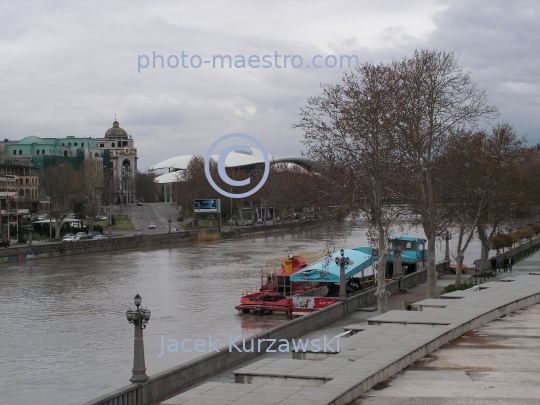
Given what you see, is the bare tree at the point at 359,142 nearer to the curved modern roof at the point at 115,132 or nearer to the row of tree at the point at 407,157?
the row of tree at the point at 407,157

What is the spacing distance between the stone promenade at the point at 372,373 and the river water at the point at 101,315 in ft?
14.6

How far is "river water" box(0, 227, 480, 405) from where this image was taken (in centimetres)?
1873

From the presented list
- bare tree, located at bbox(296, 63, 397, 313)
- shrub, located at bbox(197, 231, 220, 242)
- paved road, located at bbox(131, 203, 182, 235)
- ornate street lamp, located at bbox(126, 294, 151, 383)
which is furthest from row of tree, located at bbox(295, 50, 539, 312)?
paved road, located at bbox(131, 203, 182, 235)

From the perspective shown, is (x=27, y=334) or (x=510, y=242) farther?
(x=510, y=242)

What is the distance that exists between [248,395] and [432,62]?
19.6 meters

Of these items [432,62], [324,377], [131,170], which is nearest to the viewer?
[324,377]

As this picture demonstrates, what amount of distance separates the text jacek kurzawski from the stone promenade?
26 centimetres

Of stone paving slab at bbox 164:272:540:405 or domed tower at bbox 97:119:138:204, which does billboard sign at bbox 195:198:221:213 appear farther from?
stone paving slab at bbox 164:272:540:405

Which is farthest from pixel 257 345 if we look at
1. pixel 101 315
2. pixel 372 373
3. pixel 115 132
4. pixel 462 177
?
pixel 115 132

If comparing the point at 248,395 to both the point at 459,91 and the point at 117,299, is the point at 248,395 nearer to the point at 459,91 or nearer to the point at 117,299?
the point at 459,91

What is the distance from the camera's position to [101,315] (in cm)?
2848

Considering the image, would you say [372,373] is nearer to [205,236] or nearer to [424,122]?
[424,122]

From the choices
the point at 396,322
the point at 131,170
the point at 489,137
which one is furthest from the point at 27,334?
the point at 131,170

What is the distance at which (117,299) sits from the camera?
108ft
